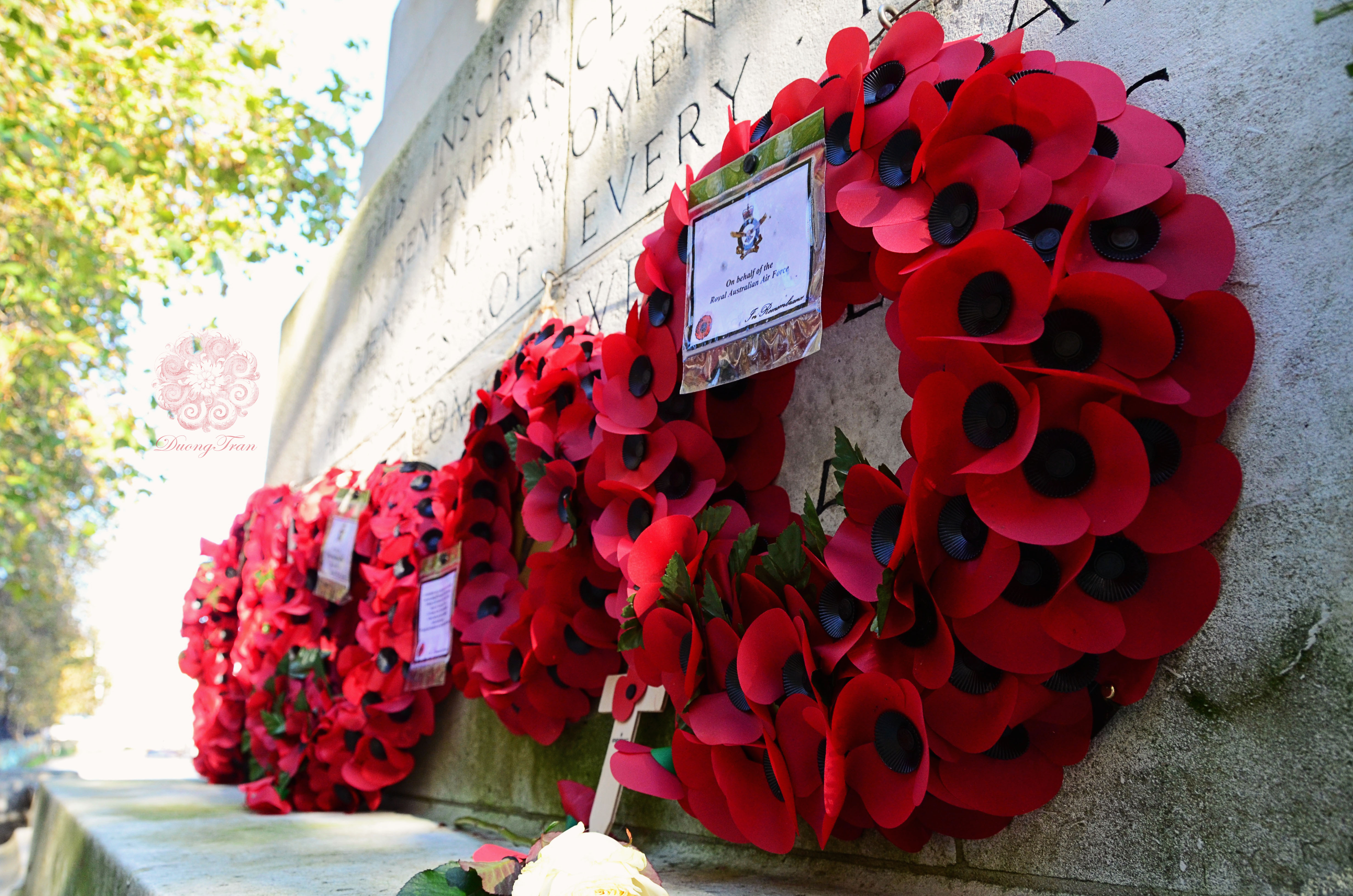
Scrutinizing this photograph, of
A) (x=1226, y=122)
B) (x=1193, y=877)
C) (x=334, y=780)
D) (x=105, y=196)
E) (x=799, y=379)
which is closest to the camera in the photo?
(x=1193, y=877)

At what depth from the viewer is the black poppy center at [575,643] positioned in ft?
5.39

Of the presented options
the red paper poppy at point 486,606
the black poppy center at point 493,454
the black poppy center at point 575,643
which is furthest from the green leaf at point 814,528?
the black poppy center at point 493,454

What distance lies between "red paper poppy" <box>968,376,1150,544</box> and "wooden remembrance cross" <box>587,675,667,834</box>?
2.46 feet

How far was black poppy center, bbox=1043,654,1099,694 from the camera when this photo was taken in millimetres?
853

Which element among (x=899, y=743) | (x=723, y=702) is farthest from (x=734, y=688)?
(x=899, y=743)

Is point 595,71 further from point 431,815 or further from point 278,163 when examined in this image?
point 278,163

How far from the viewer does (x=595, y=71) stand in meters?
2.30

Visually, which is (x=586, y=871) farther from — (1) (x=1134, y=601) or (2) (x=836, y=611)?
(1) (x=1134, y=601)

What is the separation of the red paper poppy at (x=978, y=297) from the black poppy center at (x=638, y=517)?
527mm

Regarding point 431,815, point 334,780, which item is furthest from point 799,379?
point 334,780

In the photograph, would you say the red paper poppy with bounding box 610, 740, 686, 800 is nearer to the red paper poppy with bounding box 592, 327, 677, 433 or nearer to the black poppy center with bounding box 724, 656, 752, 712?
the black poppy center with bounding box 724, 656, 752, 712

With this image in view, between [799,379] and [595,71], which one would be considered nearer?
[799,379]

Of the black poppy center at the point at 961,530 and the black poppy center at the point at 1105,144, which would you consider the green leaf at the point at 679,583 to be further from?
the black poppy center at the point at 1105,144

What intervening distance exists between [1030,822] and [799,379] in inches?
28.4
